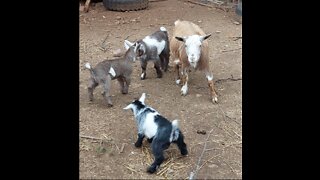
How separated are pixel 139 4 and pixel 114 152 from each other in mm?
6077

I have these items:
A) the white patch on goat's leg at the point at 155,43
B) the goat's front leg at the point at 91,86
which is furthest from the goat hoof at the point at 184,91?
the goat's front leg at the point at 91,86

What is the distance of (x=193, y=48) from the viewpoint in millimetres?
5926

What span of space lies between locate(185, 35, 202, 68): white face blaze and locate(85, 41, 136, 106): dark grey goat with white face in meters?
0.72

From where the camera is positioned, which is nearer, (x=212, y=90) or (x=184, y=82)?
(x=212, y=90)

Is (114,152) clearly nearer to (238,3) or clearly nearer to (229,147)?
(229,147)

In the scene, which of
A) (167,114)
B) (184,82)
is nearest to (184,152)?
(167,114)

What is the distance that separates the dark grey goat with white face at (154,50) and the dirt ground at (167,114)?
0.66ft

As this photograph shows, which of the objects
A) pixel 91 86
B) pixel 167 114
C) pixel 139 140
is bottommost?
pixel 167 114

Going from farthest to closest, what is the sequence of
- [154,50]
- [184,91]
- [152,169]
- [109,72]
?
1. [154,50]
2. [184,91]
3. [109,72]
4. [152,169]

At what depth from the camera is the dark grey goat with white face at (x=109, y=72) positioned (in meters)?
5.83

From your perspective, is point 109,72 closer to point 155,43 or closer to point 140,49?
point 140,49

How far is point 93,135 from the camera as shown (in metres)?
5.23

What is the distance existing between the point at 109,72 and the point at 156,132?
1.54 metres

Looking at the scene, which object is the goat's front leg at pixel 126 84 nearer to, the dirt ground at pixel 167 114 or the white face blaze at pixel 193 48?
the dirt ground at pixel 167 114
